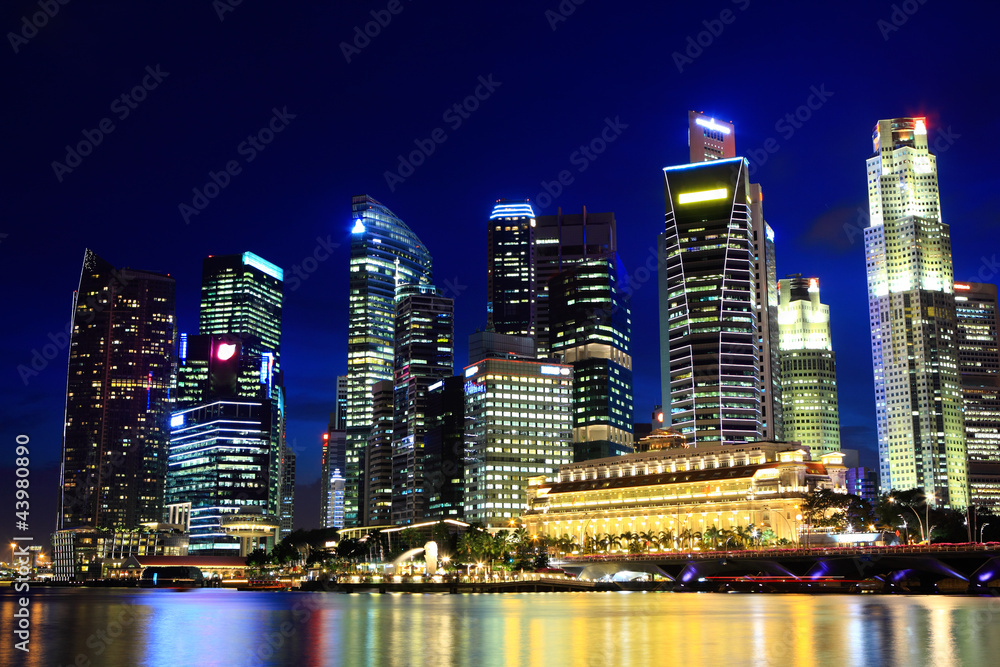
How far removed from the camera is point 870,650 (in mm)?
69062

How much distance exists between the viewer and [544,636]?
3324 inches

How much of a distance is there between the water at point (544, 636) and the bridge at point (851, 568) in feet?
83.9

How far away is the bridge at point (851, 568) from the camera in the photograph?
153500 mm

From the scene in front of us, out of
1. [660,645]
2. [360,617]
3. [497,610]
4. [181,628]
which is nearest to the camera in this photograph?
[660,645]

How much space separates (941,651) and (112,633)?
73.3 m

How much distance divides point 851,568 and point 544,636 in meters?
107

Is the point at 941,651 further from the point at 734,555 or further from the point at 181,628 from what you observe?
the point at 734,555

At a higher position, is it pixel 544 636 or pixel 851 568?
pixel 851 568

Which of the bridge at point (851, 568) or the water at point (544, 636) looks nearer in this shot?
the water at point (544, 636)

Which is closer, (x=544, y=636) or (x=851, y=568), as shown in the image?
(x=544, y=636)

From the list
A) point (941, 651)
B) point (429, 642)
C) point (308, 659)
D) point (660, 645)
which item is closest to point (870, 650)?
point (941, 651)

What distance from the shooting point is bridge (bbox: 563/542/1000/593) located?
504ft

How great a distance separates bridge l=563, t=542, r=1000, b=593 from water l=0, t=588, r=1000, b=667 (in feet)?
83.9

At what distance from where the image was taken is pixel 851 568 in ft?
571
